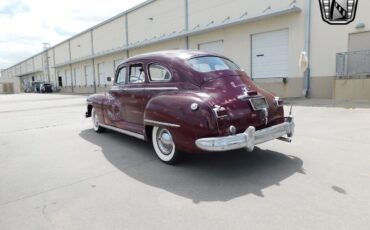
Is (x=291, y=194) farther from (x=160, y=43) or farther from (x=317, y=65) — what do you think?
(x=160, y=43)

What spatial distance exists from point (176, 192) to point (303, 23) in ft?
43.2

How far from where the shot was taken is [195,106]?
3.96 metres

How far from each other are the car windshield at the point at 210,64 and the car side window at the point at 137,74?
3.67 ft

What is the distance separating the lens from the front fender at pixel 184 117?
387 centimetres

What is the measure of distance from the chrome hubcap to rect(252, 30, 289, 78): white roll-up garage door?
1195 cm

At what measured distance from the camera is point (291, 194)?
3396mm

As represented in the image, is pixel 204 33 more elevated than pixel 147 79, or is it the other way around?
pixel 204 33

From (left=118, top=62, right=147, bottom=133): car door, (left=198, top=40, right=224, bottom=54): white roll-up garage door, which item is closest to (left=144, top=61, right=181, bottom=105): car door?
(left=118, top=62, right=147, bottom=133): car door

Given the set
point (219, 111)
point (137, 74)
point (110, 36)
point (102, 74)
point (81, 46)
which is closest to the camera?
point (219, 111)

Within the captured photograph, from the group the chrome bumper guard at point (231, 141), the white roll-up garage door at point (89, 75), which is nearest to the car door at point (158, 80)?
the chrome bumper guard at point (231, 141)

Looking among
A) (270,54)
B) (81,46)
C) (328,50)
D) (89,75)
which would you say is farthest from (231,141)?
(81,46)

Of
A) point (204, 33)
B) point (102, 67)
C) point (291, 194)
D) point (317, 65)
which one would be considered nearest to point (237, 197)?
point (291, 194)

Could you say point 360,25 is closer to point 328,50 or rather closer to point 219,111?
point 328,50

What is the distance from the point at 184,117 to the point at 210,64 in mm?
1357
